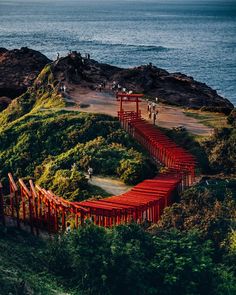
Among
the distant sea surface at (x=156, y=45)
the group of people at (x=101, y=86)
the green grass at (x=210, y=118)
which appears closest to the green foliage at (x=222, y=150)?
the green grass at (x=210, y=118)

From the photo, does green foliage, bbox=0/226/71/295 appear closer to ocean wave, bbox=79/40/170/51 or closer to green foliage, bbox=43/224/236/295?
green foliage, bbox=43/224/236/295

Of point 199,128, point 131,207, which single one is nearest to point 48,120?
point 199,128

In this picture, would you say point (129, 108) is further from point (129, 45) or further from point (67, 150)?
point (129, 45)

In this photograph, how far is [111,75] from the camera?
2208 inches

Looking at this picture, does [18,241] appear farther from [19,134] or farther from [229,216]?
[19,134]

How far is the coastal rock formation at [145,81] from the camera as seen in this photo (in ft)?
160

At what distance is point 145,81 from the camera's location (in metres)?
54.9

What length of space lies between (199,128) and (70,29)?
13794 cm

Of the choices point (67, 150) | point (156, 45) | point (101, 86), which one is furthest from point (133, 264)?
point (156, 45)

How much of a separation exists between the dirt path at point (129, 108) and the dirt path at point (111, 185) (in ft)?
22.7

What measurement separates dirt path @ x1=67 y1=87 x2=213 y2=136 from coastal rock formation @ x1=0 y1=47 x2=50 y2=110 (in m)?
8.37

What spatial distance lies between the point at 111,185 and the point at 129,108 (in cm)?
1161

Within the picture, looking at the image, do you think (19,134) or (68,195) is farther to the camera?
(19,134)

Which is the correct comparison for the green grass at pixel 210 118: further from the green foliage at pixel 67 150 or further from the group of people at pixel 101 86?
the group of people at pixel 101 86
